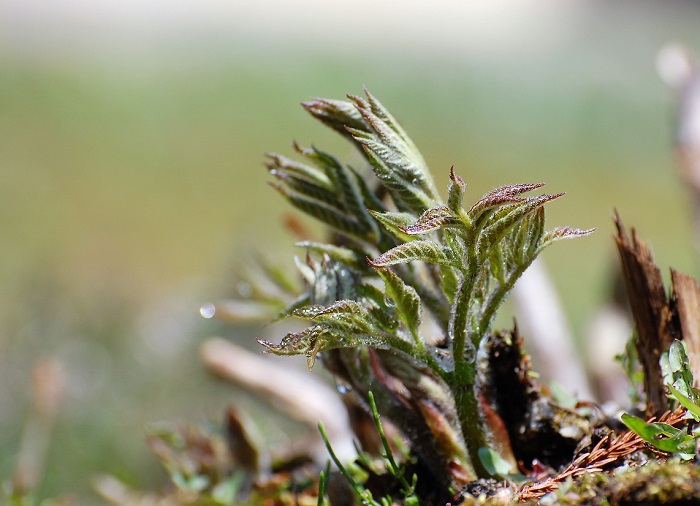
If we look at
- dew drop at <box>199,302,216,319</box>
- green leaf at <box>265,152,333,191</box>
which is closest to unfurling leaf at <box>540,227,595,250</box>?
green leaf at <box>265,152,333,191</box>

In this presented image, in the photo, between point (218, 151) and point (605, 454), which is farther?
point (218, 151)

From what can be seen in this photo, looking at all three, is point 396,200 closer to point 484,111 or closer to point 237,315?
point 237,315

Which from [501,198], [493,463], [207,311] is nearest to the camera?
[501,198]

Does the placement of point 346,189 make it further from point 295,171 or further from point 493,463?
point 493,463

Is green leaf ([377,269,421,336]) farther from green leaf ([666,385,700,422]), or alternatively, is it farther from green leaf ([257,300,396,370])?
green leaf ([666,385,700,422])

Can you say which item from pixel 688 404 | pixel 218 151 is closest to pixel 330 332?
pixel 688 404

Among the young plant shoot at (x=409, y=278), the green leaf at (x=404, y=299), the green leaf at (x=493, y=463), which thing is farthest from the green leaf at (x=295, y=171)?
the green leaf at (x=493, y=463)
